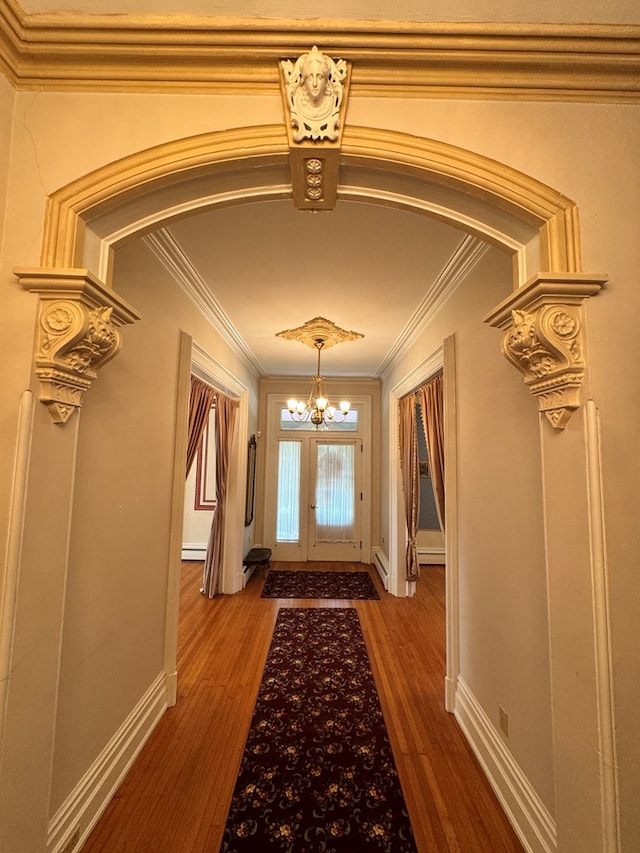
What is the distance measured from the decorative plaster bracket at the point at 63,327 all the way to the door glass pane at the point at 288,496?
5.05 metres

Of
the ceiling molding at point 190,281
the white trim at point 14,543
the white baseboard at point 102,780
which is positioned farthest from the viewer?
the ceiling molding at point 190,281

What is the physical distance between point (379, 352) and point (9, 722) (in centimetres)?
427

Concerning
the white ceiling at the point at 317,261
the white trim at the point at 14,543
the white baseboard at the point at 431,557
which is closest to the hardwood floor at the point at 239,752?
the white trim at the point at 14,543

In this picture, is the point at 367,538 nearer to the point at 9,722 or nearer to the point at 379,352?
the point at 379,352

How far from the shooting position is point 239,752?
2.03 meters

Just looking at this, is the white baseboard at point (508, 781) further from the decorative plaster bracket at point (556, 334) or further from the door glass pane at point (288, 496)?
the door glass pane at point (288, 496)

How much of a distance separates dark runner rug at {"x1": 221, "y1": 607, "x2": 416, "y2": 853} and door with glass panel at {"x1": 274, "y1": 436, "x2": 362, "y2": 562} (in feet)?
9.75

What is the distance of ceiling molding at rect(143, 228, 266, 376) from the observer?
7.06 ft

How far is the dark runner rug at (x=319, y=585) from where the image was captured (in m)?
4.54

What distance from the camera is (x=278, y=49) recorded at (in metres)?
1.12

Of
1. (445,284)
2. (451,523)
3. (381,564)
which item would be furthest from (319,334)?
(381,564)

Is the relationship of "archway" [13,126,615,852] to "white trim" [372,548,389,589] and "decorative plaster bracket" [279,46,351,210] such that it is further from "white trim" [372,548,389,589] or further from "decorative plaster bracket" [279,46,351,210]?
"white trim" [372,548,389,589]

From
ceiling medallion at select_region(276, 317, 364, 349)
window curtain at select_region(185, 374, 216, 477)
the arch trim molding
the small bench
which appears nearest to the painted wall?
the arch trim molding

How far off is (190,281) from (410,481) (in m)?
3.14
